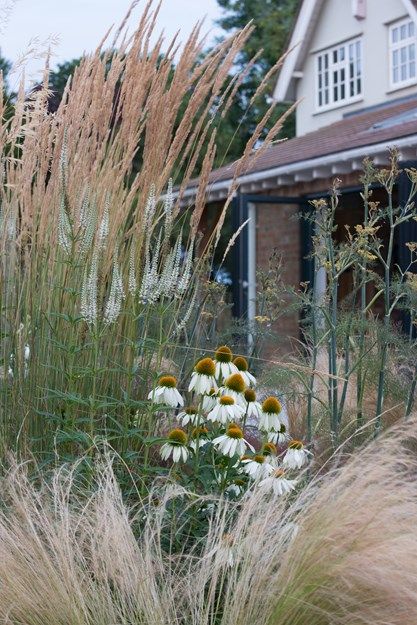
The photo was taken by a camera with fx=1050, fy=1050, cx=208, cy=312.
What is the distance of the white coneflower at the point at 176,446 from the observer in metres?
3.37

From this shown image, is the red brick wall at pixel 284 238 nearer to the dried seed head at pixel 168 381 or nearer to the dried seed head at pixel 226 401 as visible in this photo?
the dried seed head at pixel 168 381

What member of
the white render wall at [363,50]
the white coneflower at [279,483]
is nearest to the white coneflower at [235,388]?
the white coneflower at [279,483]

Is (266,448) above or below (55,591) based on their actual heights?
above

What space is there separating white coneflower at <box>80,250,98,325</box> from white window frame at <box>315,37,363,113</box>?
13.3m

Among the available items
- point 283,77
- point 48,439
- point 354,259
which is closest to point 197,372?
point 48,439

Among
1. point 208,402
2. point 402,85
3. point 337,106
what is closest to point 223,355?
point 208,402

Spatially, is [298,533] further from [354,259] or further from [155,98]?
[155,98]

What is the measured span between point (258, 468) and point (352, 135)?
9.81m

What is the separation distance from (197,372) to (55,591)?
1.00 m

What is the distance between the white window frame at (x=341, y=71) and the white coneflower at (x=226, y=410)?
13.5m

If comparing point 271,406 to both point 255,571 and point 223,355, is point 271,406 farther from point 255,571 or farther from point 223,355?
point 255,571

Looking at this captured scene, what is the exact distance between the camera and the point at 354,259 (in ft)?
13.4

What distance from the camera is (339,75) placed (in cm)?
1691

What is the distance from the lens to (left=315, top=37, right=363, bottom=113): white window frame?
16.5 meters
